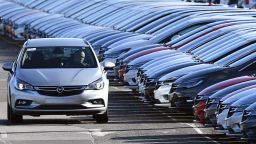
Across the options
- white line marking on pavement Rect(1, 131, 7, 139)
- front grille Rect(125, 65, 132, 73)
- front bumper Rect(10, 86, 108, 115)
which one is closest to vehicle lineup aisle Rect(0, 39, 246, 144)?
white line marking on pavement Rect(1, 131, 7, 139)

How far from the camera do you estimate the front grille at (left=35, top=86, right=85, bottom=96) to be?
18.7 metres

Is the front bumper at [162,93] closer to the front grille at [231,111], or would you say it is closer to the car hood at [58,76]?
the car hood at [58,76]

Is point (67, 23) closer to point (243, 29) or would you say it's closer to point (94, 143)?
point (243, 29)

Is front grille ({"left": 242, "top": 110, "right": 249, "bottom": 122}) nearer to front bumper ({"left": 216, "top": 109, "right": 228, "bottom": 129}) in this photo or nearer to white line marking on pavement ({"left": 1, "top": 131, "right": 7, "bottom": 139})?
front bumper ({"left": 216, "top": 109, "right": 228, "bottom": 129})

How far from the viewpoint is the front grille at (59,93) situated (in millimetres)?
18656

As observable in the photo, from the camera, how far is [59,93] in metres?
18.7

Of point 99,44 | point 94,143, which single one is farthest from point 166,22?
point 94,143

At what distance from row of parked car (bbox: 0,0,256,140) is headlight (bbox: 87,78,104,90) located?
1436mm

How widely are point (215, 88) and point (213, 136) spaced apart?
107 cm

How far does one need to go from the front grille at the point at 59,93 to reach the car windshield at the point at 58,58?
3.15 ft

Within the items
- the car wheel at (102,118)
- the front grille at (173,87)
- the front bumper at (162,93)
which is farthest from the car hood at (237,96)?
the front bumper at (162,93)

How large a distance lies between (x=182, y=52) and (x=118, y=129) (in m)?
5.73

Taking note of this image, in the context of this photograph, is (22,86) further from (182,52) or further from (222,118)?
(182,52)

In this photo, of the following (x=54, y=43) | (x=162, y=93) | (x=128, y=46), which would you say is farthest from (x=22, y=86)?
(x=128, y=46)
